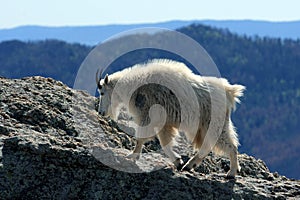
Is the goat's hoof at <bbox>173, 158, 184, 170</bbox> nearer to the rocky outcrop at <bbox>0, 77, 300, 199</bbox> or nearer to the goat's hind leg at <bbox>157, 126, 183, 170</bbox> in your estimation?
the goat's hind leg at <bbox>157, 126, 183, 170</bbox>

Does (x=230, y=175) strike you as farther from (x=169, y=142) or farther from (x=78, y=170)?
(x=78, y=170)

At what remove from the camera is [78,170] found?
9.80m

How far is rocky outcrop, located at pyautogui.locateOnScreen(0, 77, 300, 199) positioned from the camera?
960 cm

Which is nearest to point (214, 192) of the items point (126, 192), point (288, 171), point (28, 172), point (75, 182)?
point (126, 192)

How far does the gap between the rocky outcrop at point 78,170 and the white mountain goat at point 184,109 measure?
44 cm

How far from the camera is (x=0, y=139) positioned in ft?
33.0

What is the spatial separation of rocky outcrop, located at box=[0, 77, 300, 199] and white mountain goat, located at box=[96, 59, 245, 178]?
44cm

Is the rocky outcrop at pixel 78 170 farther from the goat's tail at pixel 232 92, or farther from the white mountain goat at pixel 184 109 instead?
the goat's tail at pixel 232 92

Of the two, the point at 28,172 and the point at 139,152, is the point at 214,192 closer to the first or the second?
the point at 139,152

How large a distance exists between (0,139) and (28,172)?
2.50 feet

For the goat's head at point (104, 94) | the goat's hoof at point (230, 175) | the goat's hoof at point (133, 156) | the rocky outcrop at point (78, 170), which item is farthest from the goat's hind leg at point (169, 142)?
the goat's head at point (104, 94)

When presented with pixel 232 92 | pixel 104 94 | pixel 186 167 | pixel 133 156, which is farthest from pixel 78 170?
pixel 232 92

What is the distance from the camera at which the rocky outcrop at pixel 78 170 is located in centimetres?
960

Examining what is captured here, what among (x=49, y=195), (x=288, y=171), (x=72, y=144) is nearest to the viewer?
(x=49, y=195)
